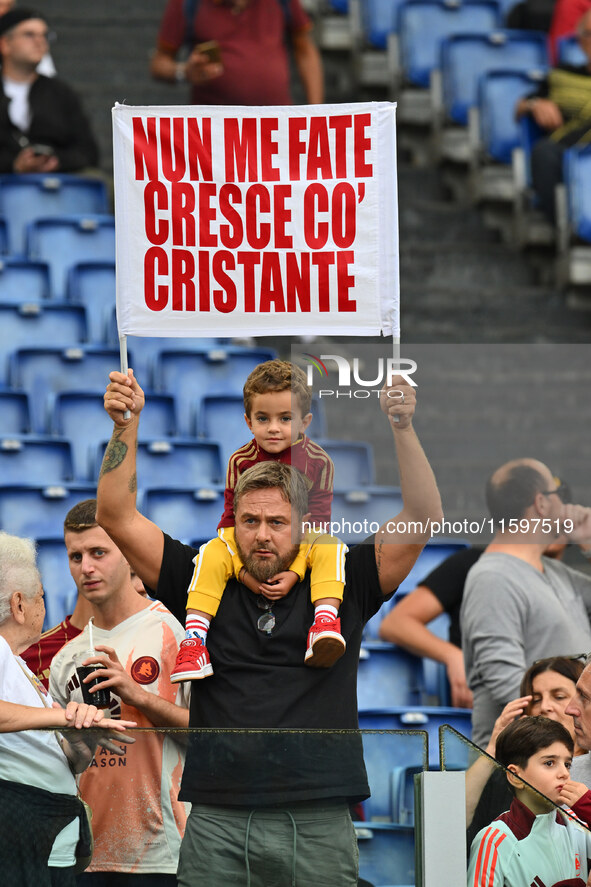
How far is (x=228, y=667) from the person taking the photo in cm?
336

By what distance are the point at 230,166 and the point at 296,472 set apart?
848 millimetres

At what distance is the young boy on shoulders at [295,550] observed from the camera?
3.32 metres

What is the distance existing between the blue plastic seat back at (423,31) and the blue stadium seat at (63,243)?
2615 mm

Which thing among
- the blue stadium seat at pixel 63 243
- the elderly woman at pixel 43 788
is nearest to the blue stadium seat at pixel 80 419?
the blue stadium seat at pixel 63 243

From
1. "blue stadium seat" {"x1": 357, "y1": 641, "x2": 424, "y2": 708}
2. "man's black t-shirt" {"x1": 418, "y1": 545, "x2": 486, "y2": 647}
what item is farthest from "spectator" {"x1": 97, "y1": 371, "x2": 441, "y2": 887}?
"blue stadium seat" {"x1": 357, "y1": 641, "x2": 424, "y2": 708}

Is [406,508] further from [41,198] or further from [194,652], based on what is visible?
[41,198]

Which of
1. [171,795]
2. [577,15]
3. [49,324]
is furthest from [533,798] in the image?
[577,15]

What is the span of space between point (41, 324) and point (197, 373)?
29.3 inches

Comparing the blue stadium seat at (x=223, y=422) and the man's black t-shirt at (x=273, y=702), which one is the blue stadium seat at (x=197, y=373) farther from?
the man's black t-shirt at (x=273, y=702)

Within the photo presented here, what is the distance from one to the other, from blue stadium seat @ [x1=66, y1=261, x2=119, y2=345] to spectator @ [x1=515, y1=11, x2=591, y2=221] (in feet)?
7.37

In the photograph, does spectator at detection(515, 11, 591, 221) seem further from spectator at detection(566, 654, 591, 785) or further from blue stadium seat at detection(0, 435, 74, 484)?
spectator at detection(566, 654, 591, 785)

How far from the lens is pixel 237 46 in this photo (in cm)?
728

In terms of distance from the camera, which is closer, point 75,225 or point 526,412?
point 526,412

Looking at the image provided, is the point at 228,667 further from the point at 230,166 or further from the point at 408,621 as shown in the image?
the point at 408,621
